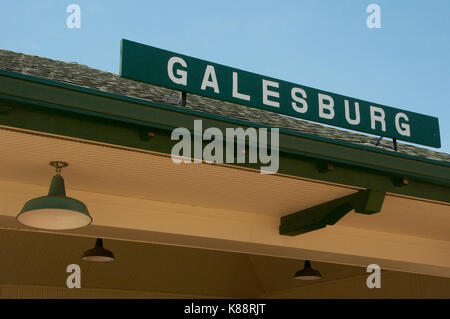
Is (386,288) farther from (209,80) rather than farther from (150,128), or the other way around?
(150,128)

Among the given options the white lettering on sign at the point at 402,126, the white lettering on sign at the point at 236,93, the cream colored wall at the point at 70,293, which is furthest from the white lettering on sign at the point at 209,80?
the cream colored wall at the point at 70,293

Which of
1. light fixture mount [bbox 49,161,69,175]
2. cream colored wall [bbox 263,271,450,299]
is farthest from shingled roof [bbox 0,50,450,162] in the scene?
cream colored wall [bbox 263,271,450,299]

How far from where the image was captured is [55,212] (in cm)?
460

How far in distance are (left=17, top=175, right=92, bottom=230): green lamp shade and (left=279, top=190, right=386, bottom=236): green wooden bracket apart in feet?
9.04

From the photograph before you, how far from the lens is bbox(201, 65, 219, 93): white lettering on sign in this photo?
530cm

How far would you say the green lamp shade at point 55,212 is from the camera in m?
4.39

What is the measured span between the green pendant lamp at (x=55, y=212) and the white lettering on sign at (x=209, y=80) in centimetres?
162

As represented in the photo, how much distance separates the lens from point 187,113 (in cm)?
452

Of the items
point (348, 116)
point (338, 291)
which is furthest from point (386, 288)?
point (348, 116)

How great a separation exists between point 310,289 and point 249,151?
10.4m

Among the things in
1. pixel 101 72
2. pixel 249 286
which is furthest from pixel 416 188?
pixel 249 286

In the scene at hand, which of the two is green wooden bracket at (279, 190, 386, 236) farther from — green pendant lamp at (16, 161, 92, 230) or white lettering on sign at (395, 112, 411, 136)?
green pendant lamp at (16, 161, 92, 230)
